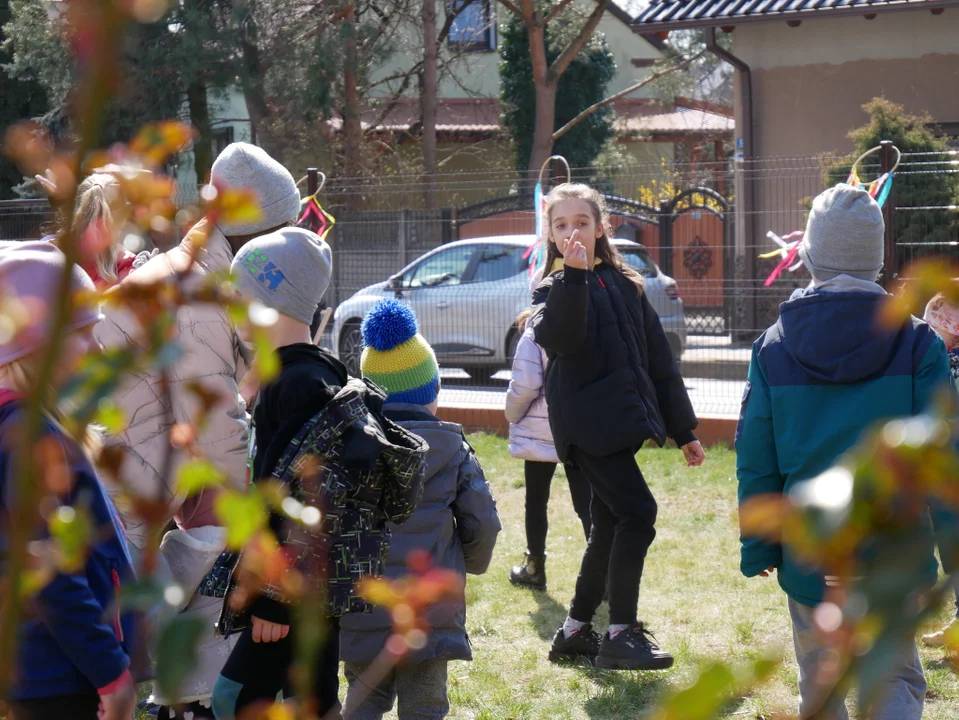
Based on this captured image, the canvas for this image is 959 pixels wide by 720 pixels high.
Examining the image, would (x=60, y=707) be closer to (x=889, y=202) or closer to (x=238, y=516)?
(x=238, y=516)

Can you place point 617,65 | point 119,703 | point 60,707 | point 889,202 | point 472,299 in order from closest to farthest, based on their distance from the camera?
point 119,703
point 60,707
point 889,202
point 472,299
point 617,65

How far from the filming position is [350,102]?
2147 centimetres

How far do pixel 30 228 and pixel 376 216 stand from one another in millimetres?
3504

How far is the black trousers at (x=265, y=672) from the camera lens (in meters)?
2.88

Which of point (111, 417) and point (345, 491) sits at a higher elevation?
point (111, 417)

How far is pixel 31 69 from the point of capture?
2225 cm

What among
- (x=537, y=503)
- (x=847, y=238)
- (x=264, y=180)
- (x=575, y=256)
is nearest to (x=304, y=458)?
(x=264, y=180)

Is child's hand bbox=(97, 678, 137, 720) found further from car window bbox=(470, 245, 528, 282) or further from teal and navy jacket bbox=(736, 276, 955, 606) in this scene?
car window bbox=(470, 245, 528, 282)

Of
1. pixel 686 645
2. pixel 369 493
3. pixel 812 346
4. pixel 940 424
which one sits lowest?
pixel 686 645

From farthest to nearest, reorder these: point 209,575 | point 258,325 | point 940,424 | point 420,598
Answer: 1. point 209,575
2. point 420,598
3. point 258,325
4. point 940,424

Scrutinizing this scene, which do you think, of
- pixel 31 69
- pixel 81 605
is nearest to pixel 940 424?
pixel 81 605

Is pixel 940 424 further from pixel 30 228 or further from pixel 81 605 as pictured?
pixel 30 228

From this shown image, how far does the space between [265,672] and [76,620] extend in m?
0.81

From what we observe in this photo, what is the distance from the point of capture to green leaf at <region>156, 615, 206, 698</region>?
0.85 meters
